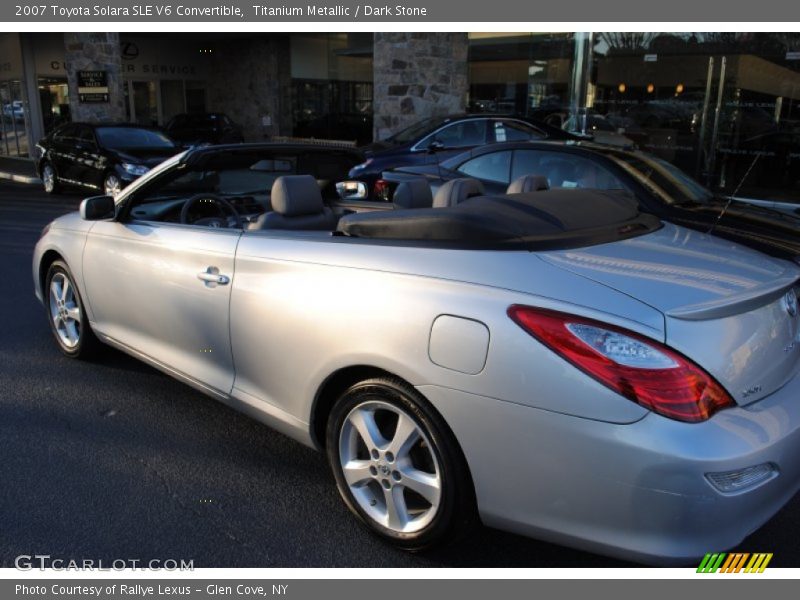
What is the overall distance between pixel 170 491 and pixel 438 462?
4.65 feet

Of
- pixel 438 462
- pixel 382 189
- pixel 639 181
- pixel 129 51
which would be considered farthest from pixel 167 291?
pixel 129 51

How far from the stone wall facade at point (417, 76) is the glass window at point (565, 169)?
841 cm

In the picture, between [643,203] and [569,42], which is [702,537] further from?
[569,42]

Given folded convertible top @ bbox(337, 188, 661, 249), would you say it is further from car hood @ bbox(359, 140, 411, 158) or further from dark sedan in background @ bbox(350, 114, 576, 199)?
dark sedan in background @ bbox(350, 114, 576, 199)

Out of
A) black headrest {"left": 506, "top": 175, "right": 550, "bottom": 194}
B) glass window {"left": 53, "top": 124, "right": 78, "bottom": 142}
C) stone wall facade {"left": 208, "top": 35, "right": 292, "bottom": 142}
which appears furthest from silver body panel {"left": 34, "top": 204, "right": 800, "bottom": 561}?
stone wall facade {"left": 208, "top": 35, "right": 292, "bottom": 142}

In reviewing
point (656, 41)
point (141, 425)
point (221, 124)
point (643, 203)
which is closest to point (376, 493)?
point (141, 425)

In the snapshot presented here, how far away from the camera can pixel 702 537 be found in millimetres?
2057

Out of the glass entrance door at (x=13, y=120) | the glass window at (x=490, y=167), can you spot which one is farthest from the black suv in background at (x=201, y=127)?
the glass window at (x=490, y=167)

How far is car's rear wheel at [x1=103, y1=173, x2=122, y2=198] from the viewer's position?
12.2 meters

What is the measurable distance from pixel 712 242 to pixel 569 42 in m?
13.2

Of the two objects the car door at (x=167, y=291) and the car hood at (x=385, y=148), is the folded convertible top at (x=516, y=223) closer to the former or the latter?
the car door at (x=167, y=291)

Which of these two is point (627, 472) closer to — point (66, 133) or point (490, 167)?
point (490, 167)

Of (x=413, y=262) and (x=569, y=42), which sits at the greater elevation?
(x=569, y=42)

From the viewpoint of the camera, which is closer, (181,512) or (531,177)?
(181,512)
